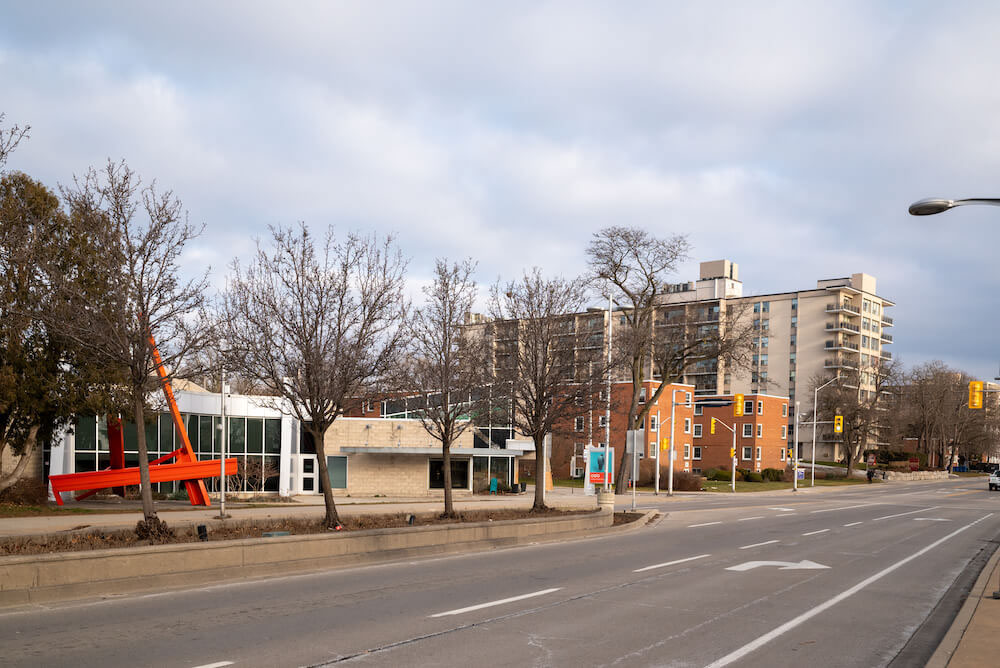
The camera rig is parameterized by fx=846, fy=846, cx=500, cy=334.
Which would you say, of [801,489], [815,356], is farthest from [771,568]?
[815,356]

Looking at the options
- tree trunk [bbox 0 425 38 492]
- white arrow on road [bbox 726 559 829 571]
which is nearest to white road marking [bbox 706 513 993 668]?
white arrow on road [bbox 726 559 829 571]

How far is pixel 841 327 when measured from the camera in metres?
117

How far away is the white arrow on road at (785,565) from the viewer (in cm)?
1703

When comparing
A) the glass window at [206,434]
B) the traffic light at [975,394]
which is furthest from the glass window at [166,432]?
the traffic light at [975,394]

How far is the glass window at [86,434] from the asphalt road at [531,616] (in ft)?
84.6

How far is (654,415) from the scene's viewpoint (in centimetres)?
8056

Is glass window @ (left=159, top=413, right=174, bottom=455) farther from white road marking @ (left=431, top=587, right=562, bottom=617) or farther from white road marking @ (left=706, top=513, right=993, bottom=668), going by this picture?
white road marking @ (left=706, top=513, right=993, bottom=668)

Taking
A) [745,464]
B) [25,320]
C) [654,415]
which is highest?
[25,320]

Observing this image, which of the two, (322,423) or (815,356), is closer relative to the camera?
(322,423)

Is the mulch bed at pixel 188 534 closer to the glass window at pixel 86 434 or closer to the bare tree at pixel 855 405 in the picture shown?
the glass window at pixel 86 434

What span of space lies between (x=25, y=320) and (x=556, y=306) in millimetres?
14117

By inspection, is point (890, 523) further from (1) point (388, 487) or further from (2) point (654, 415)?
(2) point (654, 415)

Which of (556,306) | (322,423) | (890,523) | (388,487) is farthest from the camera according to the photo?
(388,487)

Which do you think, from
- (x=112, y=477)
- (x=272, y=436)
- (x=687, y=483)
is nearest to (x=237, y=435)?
(x=272, y=436)
